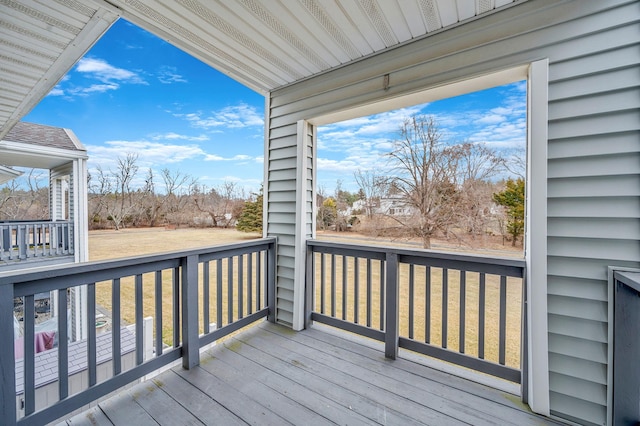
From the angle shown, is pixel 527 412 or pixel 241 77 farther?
pixel 241 77

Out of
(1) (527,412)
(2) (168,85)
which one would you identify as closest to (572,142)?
(1) (527,412)

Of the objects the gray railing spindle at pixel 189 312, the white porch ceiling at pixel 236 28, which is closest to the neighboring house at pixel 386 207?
the white porch ceiling at pixel 236 28

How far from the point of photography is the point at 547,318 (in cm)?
156

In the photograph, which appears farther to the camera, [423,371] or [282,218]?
[282,218]

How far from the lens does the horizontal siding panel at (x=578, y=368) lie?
1.44m

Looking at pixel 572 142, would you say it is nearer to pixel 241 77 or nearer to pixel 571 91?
pixel 571 91

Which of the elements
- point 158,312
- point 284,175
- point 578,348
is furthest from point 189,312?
point 578,348

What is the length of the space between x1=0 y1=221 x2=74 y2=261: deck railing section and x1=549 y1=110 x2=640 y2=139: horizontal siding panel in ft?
21.4

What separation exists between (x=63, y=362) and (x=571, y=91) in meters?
3.33

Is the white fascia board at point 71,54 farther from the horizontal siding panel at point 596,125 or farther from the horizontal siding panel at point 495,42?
the horizontal siding panel at point 596,125

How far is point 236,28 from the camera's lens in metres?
1.90

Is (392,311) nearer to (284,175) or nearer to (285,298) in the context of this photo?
(285,298)

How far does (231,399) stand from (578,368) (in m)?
2.14

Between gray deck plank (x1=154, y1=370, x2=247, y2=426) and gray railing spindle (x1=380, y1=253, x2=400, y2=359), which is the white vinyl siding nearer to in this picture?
gray railing spindle (x1=380, y1=253, x2=400, y2=359)
